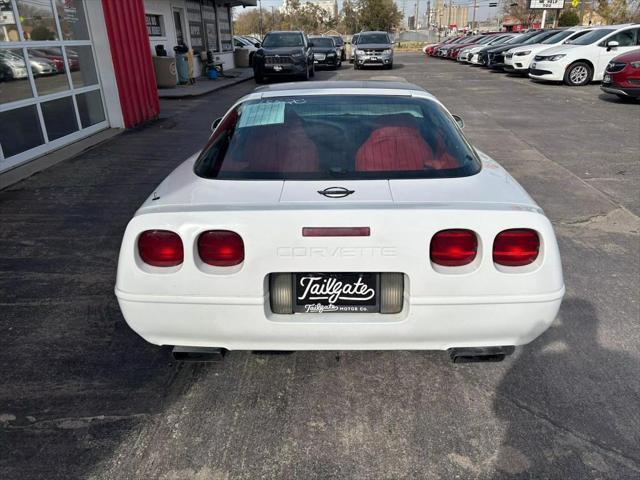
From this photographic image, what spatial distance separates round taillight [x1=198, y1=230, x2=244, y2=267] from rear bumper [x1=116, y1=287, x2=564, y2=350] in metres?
0.17

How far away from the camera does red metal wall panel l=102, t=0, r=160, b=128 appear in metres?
9.53

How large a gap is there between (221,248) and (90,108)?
8.82 m

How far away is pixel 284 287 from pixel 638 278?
10.2 feet

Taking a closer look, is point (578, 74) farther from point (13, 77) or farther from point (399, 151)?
point (399, 151)

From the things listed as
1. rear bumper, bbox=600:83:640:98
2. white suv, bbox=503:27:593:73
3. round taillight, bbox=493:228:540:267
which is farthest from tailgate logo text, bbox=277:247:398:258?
white suv, bbox=503:27:593:73

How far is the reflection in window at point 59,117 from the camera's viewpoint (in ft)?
26.6

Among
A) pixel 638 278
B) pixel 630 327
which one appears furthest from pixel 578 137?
pixel 630 327

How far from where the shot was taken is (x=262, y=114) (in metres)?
2.99

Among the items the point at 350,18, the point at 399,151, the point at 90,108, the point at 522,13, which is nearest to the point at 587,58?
the point at 90,108

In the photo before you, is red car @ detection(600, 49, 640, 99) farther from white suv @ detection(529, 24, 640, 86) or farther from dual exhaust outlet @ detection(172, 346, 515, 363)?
dual exhaust outlet @ detection(172, 346, 515, 363)

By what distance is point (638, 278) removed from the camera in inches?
150

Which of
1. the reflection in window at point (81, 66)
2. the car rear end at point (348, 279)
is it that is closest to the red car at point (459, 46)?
the reflection in window at point (81, 66)

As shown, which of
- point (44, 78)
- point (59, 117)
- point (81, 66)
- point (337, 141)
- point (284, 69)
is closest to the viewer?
point (337, 141)

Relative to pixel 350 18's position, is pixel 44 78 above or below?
below
